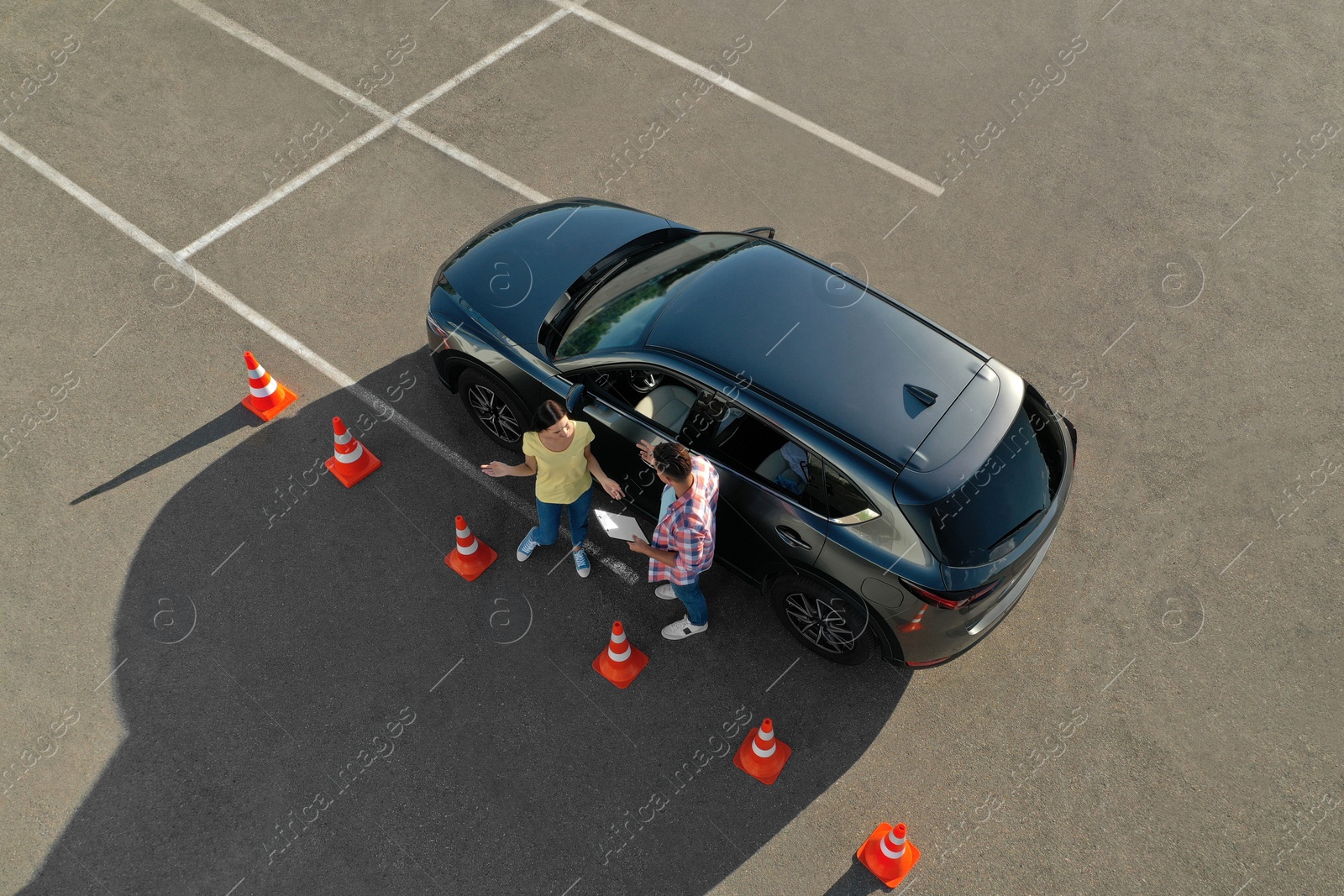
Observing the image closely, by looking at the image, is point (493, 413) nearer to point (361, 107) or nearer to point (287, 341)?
point (287, 341)

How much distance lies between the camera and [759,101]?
905cm

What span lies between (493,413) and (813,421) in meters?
2.69

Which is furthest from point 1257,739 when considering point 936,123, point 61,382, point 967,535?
point 61,382

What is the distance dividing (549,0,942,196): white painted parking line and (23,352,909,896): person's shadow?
486 centimetres

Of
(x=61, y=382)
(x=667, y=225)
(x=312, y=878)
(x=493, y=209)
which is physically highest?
(x=667, y=225)

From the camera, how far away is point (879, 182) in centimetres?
844

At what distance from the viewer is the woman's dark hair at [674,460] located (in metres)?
4.53

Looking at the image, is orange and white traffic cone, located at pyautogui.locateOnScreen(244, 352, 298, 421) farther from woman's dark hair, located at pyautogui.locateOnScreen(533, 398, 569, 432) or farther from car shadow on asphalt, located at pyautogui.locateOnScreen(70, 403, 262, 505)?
woman's dark hair, located at pyautogui.locateOnScreen(533, 398, 569, 432)

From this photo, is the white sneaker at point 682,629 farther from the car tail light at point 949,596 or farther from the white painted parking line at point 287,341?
the car tail light at point 949,596

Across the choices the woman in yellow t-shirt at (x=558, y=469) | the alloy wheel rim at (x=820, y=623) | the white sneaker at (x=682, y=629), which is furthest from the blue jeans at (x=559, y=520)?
the alloy wheel rim at (x=820, y=623)

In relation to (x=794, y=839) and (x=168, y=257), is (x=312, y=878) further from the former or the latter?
(x=168, y=257)

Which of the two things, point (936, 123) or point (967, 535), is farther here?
point (936, 123)

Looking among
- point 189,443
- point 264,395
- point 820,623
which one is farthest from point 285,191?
point 820,623

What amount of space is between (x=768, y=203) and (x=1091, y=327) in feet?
10.5
